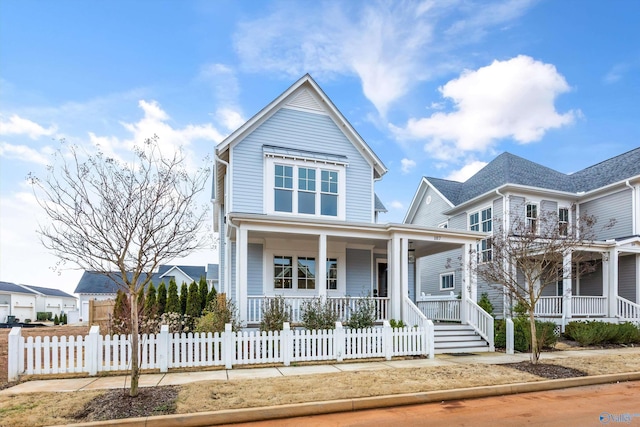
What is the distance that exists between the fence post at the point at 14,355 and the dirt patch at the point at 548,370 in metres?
10.7

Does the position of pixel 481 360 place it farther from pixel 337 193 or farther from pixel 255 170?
pixel 255 170

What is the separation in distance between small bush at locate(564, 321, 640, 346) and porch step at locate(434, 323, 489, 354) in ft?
13.3

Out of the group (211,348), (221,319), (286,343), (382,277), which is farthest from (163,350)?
(382,277)

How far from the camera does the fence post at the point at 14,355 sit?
26.8 ft

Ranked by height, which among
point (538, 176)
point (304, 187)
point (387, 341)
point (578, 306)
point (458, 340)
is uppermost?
point (538, 176)

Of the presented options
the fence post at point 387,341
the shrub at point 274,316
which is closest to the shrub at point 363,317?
the fence post at point 387,341

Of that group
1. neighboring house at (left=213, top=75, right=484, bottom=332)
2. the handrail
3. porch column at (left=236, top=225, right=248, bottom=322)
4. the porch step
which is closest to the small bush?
the handrail

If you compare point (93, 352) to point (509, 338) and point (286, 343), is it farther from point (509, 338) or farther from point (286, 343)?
point (509, 338)

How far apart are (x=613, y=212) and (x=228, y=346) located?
1776 centimetres

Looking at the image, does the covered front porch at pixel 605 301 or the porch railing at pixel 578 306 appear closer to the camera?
the covered front porch at pixel 605 301

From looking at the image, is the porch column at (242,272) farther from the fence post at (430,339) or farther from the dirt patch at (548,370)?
the dirt patch at (548,370)

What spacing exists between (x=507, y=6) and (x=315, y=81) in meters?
7.06

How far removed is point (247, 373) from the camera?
8734mm

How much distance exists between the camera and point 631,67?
16906 millimetres
